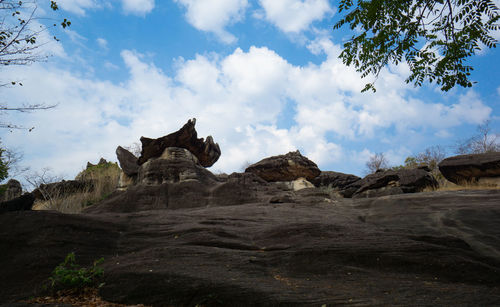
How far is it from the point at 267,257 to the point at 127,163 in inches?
590

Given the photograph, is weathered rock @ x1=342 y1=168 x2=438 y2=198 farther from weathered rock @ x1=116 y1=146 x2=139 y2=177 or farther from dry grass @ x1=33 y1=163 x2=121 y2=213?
dry grass @ x1=33 y1=163 x2=121 y2=213

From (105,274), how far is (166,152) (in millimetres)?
12642

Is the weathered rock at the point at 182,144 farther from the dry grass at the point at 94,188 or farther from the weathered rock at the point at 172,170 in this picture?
the dry grass at the point at 94,188

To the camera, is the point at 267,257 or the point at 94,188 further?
the point at 94,188

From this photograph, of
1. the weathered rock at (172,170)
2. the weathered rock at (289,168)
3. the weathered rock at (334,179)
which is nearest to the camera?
the weathered rock at (172,170)

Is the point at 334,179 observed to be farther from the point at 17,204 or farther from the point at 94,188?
the point at 17,204

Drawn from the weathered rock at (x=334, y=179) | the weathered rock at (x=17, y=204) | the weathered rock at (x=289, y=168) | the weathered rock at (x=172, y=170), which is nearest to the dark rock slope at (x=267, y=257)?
the weathered rock at (x=17, y=204)

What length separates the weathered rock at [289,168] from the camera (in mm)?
23453

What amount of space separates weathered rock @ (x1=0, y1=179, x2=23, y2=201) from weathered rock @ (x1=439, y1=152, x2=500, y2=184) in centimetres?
2323

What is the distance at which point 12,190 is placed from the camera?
67.4 feet

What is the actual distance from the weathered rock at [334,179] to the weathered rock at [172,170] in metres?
10.6

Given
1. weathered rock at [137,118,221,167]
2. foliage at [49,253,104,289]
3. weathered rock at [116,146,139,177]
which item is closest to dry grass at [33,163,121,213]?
weathered rock at [116,146,139,177]

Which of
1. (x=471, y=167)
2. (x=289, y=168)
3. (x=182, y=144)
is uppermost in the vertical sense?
(x=182, y=144)

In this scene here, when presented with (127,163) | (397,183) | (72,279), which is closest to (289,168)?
(397,183)
